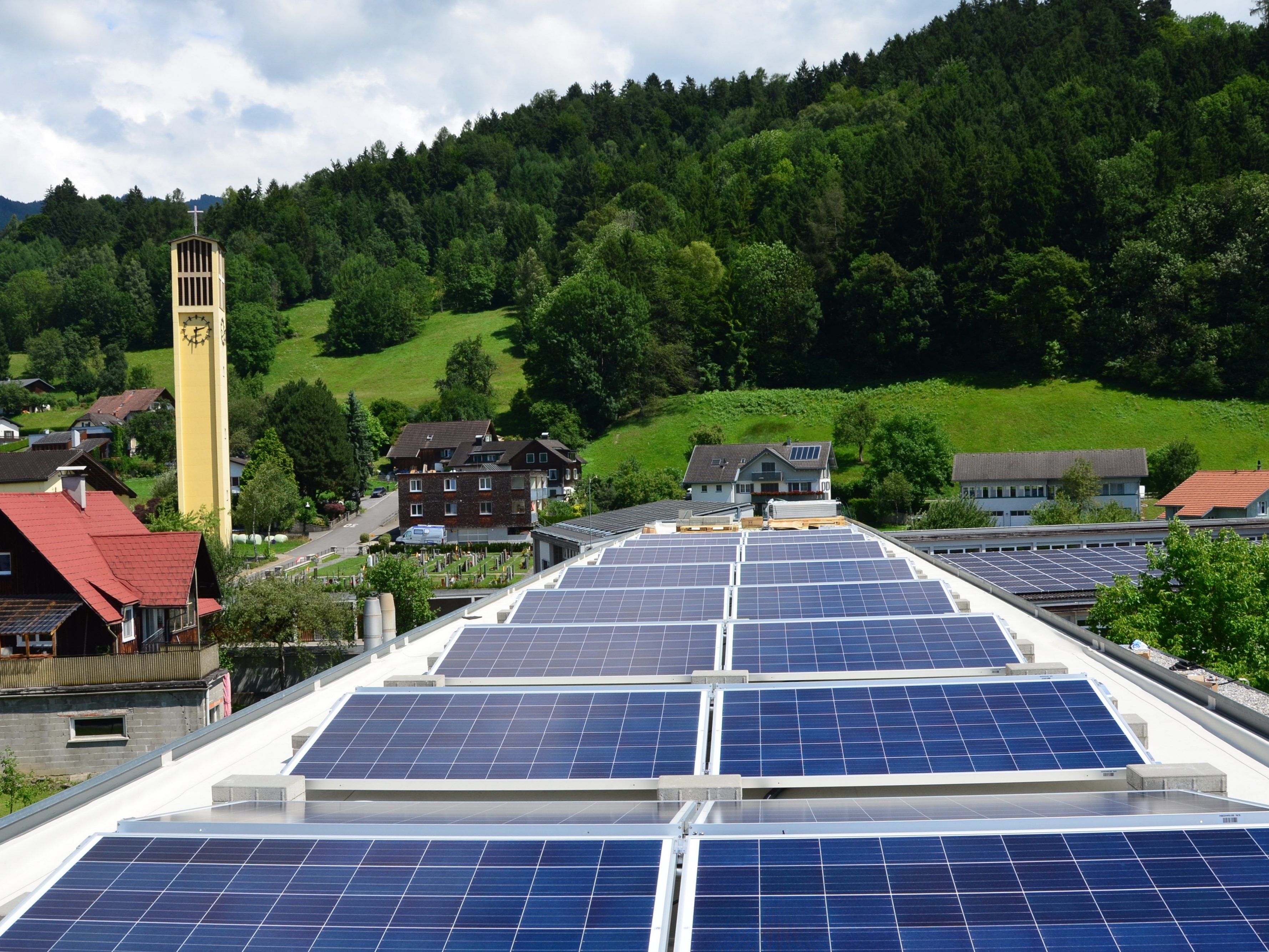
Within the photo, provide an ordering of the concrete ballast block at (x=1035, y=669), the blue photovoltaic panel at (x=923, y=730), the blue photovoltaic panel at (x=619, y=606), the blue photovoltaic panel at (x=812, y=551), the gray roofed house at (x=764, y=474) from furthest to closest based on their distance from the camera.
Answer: the gray roofed house at (x=764, y=474) → the blue photovoltaic panel at (x=812, y=551) → the blue photovoltaic panel at (x=619, y=606) → the concrete ballast block at (x=1035, y=669) → the blue photovoltaic panel at (x=923, y=730)

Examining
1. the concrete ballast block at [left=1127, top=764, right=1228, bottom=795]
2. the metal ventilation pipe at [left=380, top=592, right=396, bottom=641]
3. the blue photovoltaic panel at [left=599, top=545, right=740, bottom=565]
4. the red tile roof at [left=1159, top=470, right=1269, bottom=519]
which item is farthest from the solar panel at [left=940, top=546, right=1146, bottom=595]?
the red tile roof at [left=1159, top=470, right=1269, bottom=519]

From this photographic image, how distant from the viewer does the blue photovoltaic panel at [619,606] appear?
21.0 m

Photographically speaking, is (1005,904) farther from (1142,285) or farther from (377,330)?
(377,330)

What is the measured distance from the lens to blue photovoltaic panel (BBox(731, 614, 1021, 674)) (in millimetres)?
16094

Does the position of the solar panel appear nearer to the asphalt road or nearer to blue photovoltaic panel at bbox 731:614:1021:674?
blue photovoltaic panel at bbox 731:614:1021:674

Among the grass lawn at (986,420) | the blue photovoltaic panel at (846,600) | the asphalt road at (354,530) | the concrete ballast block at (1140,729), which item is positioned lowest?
the asphalt road at (354,530)

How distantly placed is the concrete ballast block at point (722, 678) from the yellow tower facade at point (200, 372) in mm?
62623

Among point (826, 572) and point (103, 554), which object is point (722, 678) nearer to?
point (826, 572)

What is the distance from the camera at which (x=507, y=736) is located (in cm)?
1200

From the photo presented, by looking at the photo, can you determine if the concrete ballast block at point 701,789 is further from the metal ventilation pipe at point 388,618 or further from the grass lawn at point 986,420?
the grass lawn at point 986,420

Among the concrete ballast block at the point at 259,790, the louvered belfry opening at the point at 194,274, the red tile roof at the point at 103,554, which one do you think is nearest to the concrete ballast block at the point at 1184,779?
the concrete ballast block at the point at 259,790

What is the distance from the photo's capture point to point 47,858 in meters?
9.47

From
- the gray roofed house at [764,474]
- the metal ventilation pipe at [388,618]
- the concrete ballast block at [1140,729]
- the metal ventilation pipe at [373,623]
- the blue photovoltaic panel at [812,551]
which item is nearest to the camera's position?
the concrete ballast block at [1140,729]

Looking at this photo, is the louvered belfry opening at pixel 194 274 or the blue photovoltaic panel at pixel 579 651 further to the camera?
the louvered belfry opening at pixel 194 274
